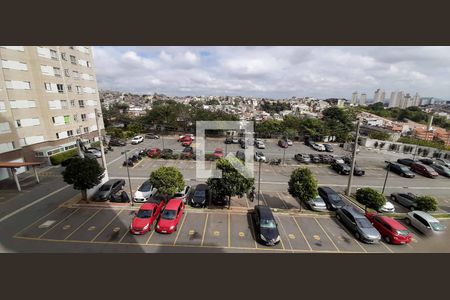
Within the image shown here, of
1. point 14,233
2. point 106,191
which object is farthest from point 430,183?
point 14,233

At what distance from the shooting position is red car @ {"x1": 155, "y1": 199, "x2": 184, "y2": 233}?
1382cm

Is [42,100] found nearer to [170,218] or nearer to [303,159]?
[170,218]

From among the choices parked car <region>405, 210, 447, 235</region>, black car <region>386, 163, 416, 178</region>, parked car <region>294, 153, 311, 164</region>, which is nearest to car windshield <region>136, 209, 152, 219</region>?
parked car <region>405, 210, 447, 235</region>

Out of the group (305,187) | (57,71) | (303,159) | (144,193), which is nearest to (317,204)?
(305,187)

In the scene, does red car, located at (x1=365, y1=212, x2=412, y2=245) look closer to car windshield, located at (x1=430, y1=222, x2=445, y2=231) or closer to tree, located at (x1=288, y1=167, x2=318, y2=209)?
car windshield, located at (x1=430, y1=222, x2=445, y2=231)

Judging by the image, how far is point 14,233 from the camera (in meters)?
13.7

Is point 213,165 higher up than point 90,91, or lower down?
lower down

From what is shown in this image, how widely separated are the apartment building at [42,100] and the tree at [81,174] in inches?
531

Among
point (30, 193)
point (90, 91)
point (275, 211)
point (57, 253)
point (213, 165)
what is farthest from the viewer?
point (90, 91)

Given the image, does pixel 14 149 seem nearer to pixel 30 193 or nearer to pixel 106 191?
pixel 30 193

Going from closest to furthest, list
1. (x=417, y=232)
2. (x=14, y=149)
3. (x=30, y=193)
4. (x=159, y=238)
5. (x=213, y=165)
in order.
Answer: (x=159, y=238) < (x=417, y=232) < (x=30, y=193) < (x=14, y=149) < (x=213, y=165)

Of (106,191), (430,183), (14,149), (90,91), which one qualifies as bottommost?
(430,183)

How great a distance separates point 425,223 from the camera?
1507 cm

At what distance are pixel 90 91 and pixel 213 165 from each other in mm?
26973
